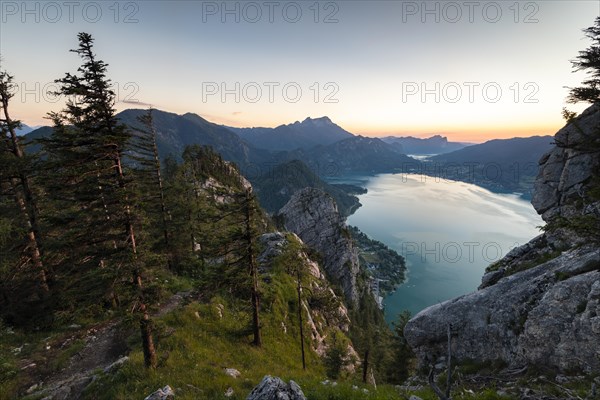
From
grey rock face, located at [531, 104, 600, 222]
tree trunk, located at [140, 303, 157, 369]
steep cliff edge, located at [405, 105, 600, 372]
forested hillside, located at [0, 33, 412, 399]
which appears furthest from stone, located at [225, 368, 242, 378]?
grey rock face, located at [531, 104, 600, 222]

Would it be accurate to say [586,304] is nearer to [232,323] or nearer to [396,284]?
[232,323]

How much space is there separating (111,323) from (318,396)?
67.3ft

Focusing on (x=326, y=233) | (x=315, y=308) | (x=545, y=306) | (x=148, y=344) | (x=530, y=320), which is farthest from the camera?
(x=326, y=233)

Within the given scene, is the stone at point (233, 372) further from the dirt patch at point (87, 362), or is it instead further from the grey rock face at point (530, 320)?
the grey rock face at point (530, 320)

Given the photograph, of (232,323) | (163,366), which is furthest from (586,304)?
(232,323)

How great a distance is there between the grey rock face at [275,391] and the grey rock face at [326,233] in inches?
4355

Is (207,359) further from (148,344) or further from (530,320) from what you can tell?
(530,320)

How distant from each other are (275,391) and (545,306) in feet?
53.5

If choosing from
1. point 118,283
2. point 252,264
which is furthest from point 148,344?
point 252,264

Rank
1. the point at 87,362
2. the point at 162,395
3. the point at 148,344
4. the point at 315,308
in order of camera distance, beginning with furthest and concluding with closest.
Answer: the point at 315,308
the point at 87,362
the point at 148,344
the point at 162,395

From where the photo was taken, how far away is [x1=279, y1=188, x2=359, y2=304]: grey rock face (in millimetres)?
124750

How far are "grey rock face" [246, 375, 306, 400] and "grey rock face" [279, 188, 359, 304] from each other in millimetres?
110628

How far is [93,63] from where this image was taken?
1369 centimetres

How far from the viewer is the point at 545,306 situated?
16391mm
